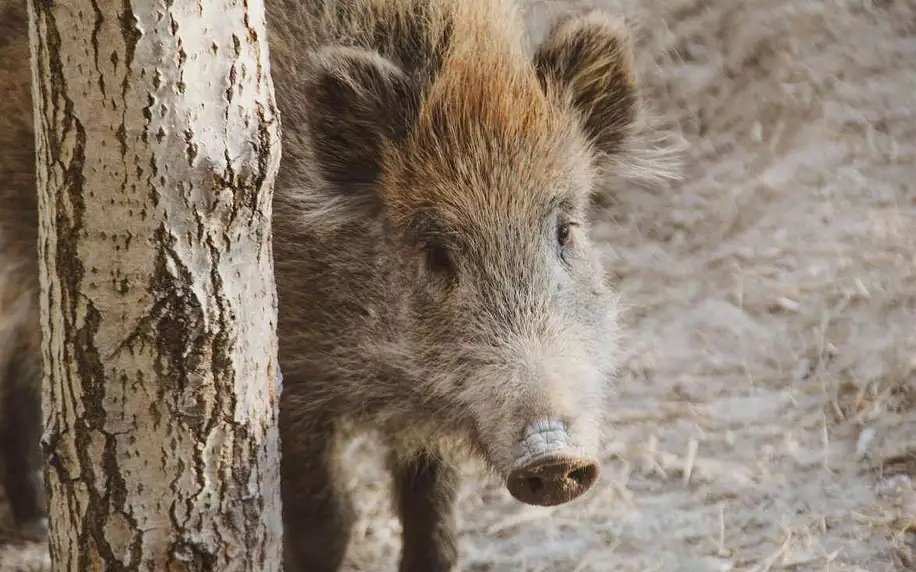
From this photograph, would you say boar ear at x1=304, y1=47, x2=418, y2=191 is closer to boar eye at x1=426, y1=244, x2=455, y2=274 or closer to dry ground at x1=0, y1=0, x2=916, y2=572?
boar eye at x1=426, y1=244, x2=455, y2=274

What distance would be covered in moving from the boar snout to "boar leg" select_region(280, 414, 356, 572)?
2.85 ft

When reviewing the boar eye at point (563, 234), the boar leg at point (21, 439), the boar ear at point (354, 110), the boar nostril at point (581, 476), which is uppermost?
the boar ear at point (354, 110)

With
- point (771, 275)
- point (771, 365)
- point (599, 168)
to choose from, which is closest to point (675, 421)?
point (771, 365)

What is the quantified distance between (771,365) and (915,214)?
4.18 feet

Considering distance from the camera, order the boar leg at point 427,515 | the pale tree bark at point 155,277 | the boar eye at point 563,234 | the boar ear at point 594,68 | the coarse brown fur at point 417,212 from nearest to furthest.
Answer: the pale tree bark at point 155,277
the coarse brown fur at point 417,212
the boar eye at point 563,234
the boar ear at point 594,68
the boar leg at point 427,515

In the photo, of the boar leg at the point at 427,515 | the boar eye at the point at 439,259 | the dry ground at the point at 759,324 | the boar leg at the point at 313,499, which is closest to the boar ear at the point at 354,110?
the boar eye at the point at 439,259

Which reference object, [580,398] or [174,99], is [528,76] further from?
[174,99]

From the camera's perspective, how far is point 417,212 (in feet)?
10.2

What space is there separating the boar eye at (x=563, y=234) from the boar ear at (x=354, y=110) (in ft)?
1.65

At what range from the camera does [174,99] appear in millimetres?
2109

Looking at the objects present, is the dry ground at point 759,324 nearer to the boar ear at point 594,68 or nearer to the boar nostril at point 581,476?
the boar nostril at point 581,476

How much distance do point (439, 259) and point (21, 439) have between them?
5.92 feet

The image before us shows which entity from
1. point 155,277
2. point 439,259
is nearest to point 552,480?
point 439,259

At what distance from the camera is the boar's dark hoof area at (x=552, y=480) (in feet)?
8.36
